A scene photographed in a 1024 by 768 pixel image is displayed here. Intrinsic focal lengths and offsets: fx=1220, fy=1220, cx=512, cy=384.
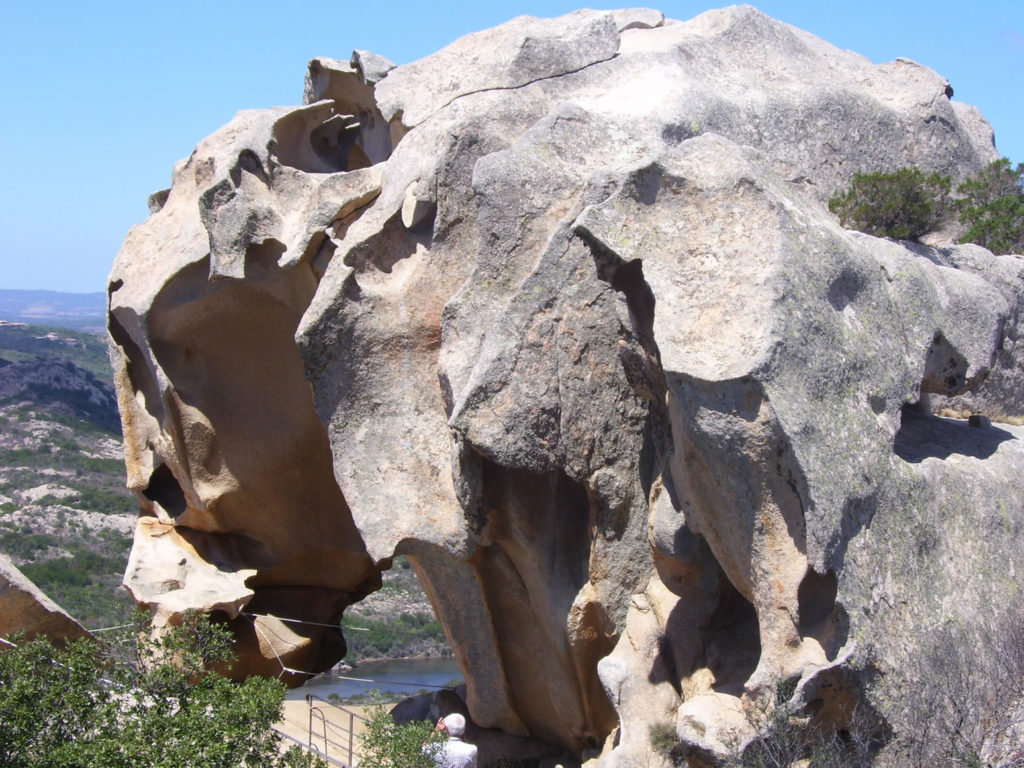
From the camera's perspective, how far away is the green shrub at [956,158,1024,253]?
39.7 ft

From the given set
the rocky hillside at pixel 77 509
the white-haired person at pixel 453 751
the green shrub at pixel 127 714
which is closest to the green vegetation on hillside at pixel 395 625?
the rocky hillside at pixel 77 509

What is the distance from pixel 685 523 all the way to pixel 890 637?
1.99 m

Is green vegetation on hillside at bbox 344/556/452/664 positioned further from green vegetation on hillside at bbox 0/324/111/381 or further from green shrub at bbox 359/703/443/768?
green vegetation on hillside at bbox 0/324/111/381

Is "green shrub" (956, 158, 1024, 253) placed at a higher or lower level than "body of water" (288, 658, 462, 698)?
higher

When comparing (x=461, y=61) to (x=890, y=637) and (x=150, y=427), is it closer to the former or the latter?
(x=150, y=427)

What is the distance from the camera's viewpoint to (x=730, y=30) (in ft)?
41.4

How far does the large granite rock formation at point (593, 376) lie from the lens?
7961 mm

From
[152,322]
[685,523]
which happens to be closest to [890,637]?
[685,523]

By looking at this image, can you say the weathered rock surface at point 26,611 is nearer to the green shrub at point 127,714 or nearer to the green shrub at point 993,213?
the green shrub at point 127,714

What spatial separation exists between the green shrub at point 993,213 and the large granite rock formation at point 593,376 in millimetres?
485

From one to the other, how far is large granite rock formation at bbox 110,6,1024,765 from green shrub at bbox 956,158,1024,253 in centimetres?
49

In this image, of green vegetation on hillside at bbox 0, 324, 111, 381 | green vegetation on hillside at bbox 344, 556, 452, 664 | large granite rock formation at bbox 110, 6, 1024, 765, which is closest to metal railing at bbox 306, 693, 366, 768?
large granite rock formation at bbox 110, 6, 1024, 765

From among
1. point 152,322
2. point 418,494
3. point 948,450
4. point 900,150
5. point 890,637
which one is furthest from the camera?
point 152,322

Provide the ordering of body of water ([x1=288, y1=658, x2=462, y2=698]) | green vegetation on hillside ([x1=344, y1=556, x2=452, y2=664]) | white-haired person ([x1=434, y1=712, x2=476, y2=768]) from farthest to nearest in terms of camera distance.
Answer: green vegetation on hillside ([x1=344, y1=556, x2=452, y2=664]) < body of water ([x1=288, y1=658, x2=462, y2=698]) < white-haired person ([x1=434, y1=712, x2=476, y2=768])
